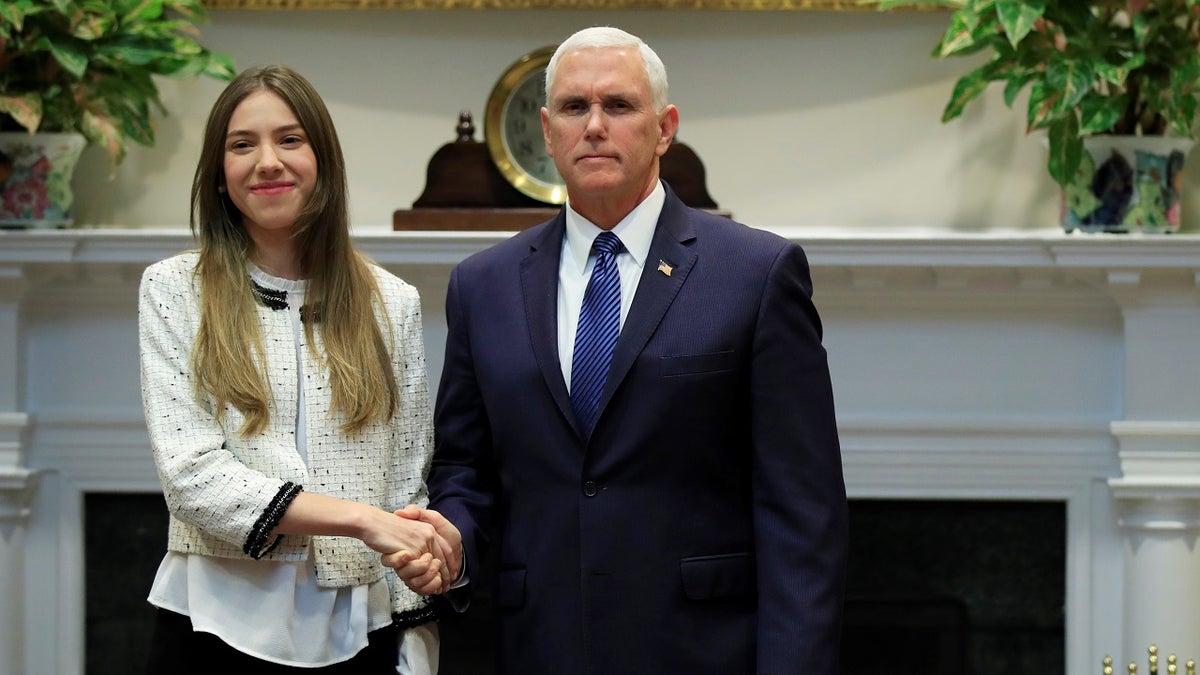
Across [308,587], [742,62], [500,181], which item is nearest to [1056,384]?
[742,62]

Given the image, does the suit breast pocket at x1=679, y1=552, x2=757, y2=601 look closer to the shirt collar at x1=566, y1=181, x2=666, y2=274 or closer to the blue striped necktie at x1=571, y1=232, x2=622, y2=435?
the blue striped necktie at x1=571, y1=232, x2=622, y2=435

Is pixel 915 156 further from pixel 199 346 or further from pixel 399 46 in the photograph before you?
pixel 199 346

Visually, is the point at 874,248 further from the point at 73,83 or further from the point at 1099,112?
the point at 73,83

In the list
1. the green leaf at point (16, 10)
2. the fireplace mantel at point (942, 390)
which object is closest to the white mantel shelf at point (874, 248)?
the fireplace mantel at point (942, 390)

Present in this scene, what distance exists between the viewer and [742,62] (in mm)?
3717

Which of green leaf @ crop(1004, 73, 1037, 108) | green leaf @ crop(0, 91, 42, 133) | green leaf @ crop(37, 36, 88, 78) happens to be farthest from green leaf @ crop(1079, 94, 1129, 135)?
green leaf @ crop(0, 91, 42, 133)

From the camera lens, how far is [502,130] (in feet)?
11.5

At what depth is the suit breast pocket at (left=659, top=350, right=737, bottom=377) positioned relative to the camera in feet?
6.54

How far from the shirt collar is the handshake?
43 centimetres

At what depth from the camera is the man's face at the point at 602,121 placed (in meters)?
2.01

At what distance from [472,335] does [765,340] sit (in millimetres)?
455

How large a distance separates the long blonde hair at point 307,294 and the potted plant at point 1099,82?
167 centimetres

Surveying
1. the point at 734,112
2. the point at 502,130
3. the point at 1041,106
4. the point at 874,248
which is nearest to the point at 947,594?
the point at 874,248

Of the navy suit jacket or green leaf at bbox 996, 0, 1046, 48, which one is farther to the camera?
green leaf at bbox 996, 0, 1046, 48
